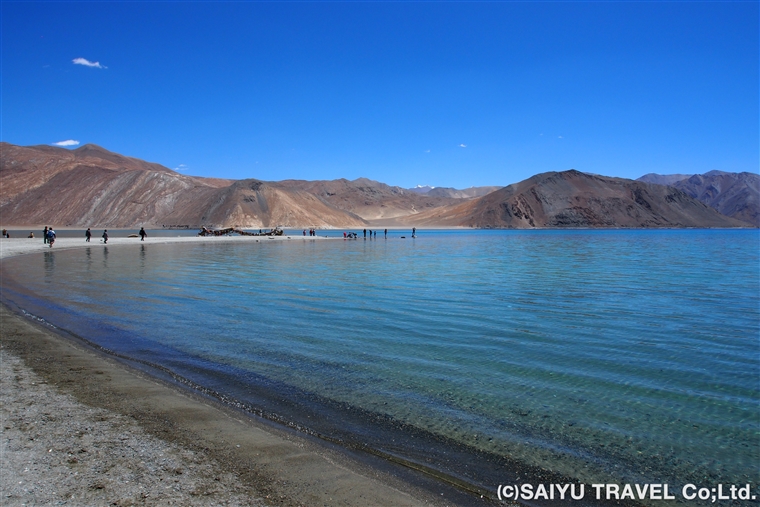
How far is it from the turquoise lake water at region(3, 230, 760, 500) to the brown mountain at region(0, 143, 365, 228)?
11548 cm

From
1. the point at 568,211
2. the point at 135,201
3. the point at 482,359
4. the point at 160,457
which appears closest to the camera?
the point at 160,457

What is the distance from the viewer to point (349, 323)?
12812 millimetres

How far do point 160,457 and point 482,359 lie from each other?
622 cm

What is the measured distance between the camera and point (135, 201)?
5340 inches

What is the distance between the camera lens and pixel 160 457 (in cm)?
497

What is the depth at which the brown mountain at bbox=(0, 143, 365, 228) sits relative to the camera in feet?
430

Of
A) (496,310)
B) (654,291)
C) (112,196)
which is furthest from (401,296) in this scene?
(112,196)

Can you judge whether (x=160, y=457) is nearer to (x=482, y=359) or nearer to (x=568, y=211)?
(x=482, y=359)

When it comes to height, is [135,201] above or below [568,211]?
below


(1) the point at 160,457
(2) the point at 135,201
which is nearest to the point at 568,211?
(2) the point at 135,201

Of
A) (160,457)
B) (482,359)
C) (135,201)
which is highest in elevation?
(135,201)

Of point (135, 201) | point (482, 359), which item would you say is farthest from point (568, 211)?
point (482, 359)

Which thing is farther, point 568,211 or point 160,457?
point 568,211

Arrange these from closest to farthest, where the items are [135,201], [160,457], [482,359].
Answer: [160,457]
[482,359]
[135,201]
